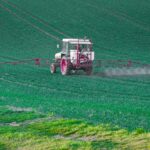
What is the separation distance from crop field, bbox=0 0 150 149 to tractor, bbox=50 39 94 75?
403 millimetres

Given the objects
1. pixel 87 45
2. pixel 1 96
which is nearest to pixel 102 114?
pixel 1 96

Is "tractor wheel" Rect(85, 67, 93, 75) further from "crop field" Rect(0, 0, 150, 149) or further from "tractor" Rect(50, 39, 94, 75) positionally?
"crop field" Rect(0, 0, 150, 149)

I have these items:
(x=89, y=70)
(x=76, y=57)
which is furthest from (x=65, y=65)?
(x=89, y=70)

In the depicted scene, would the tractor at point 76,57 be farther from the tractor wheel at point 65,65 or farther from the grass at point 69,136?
the grass at point 69,136

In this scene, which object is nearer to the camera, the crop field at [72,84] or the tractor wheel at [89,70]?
the crop field at [72,84]

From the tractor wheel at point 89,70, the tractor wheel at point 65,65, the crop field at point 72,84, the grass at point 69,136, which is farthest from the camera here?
the tractor wheel at point 89,70

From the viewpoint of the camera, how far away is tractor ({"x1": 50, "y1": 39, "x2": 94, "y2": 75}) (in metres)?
20.4

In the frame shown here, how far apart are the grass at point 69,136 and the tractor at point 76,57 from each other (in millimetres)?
10295

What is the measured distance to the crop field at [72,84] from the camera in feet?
29.4

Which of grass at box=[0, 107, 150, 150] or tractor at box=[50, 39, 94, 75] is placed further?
tractor at box=[50, 39, 94, 75]

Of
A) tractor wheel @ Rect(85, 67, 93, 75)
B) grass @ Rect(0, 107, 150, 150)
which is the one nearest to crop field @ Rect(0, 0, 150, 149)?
grass @ Rect(0, 107, 150, 150)

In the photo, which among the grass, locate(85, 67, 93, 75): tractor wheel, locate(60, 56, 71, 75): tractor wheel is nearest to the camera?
the grass

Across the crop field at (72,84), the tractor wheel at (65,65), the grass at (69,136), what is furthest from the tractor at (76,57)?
the grass at (69,136)

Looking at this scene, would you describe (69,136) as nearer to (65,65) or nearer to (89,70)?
(65,65)
